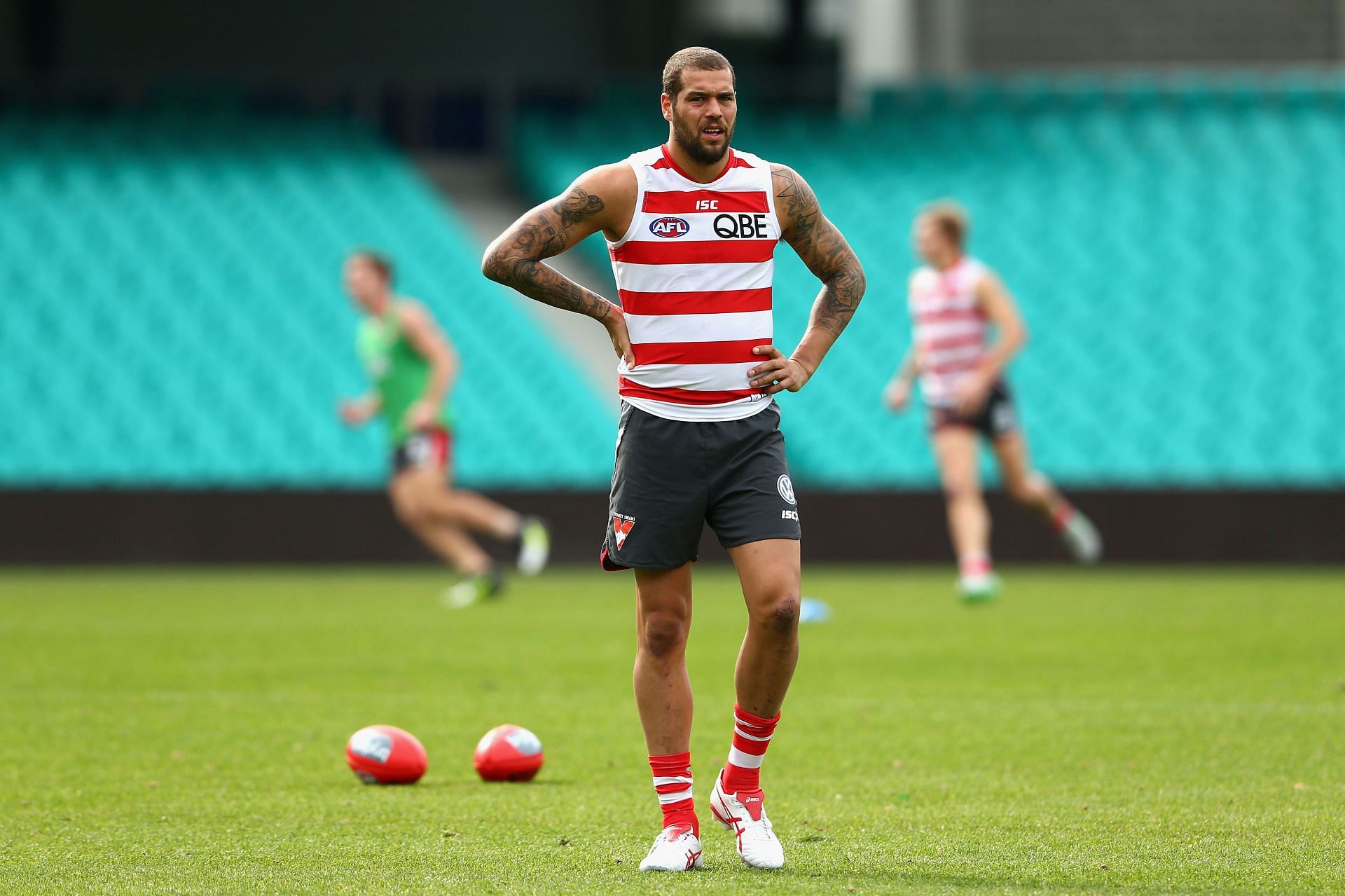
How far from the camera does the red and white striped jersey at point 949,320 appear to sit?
11.5 m

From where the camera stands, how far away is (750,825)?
4555 millimetres

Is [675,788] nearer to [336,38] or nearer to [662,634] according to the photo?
[662,634]

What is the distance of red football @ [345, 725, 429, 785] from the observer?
18.3 ft

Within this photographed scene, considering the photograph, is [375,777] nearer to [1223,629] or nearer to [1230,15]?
[1223,629]

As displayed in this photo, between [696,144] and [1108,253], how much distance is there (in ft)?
48.5

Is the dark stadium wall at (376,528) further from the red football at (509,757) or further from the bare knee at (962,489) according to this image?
the red football at (509,757)

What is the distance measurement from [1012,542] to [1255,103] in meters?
7.46

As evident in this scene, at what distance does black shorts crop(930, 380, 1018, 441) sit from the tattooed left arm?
22.1 feet

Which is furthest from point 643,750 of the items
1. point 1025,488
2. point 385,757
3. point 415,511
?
point 415,511

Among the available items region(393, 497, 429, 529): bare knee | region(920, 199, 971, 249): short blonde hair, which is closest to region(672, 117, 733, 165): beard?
region(920, 199, 971, 249): short blonde hair

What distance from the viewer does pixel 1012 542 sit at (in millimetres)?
15523

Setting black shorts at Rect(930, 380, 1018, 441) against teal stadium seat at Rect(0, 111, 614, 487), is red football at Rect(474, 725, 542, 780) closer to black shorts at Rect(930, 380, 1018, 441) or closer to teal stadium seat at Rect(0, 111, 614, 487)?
black shorts at Rect(930, 380, 1018, 441)

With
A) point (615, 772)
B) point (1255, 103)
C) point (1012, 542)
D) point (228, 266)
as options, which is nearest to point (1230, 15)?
point (1255, 103)

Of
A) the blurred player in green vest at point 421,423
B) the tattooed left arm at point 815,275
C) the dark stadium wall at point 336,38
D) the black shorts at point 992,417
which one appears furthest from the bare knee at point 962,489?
the dark stadium wall at point 336,38
